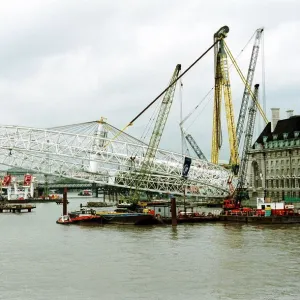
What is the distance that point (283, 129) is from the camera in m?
108

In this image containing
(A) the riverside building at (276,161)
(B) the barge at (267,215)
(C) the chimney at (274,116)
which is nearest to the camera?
(B) the barge at (267,215)

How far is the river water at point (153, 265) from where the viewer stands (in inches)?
1225

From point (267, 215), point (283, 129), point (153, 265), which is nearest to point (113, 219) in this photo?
point (267, 215)

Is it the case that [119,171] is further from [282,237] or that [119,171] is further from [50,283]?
[50,283]

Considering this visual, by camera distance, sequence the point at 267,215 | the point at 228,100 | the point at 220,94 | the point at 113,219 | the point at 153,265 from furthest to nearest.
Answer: the point at 220,94
the point at 228,100
the point at 113,219
the point at 267,215
the point at 153,265

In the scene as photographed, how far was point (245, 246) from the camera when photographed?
46.8 m

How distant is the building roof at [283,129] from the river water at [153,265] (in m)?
47.9

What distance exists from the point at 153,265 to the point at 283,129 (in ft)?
242

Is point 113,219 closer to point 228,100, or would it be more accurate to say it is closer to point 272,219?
point 272,219

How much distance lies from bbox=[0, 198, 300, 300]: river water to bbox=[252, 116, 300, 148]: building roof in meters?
47.9

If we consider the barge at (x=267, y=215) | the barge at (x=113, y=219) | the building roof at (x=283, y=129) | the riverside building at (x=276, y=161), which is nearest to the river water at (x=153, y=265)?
the barge at (x=267, y=215)

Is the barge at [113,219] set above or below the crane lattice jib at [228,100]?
below

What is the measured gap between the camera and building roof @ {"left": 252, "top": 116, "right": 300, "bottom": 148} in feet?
345

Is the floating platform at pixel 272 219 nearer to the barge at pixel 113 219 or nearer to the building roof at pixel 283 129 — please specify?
the barge at pixel 113 219
